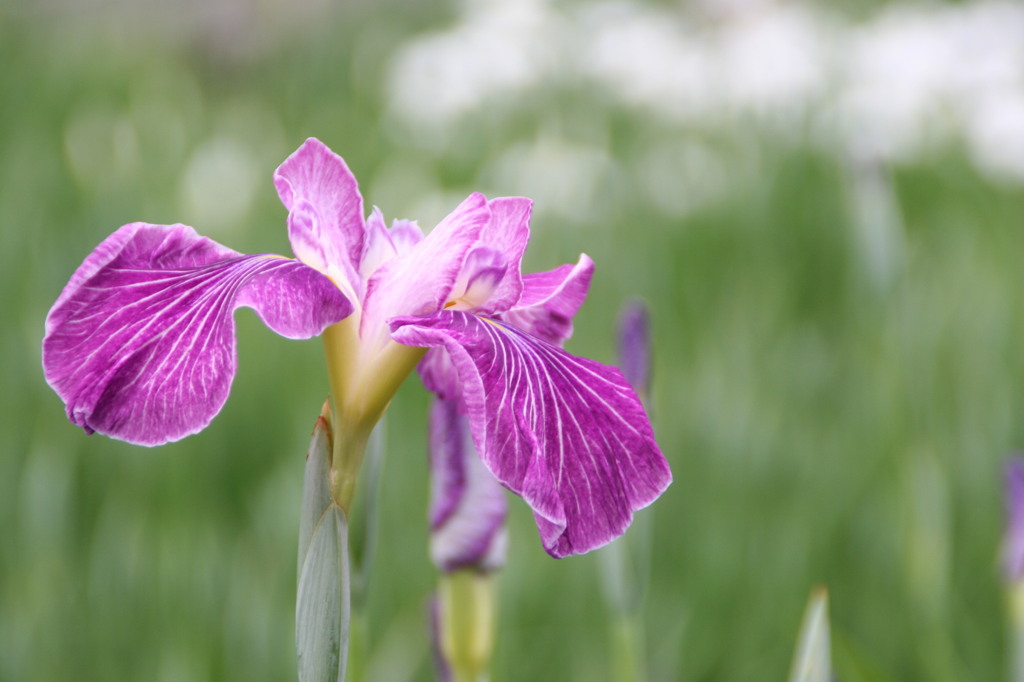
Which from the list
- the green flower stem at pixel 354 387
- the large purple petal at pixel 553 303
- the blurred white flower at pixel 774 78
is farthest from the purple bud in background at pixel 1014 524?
the blurred white flower at pixel 774 78

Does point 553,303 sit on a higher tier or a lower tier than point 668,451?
lower

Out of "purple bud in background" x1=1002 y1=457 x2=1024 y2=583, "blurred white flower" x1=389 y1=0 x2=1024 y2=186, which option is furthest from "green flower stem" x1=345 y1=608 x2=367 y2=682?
"blurred white flower" x1=389 y1=0 x2=1024 y2=186

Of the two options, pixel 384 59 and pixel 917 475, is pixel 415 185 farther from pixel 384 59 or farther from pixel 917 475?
pixel 384 59

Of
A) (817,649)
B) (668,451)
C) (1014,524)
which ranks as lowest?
(817,649)

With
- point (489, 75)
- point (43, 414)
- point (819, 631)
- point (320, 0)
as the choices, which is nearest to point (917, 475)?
point (819, 631)

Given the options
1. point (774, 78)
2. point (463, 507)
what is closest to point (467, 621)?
point (463, 507)

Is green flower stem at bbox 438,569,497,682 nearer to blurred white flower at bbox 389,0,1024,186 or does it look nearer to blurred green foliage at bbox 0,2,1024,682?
blurred green foliage at bbox 0,2,1024,682

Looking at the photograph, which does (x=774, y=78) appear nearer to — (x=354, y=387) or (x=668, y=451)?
(x=668, y=451)
